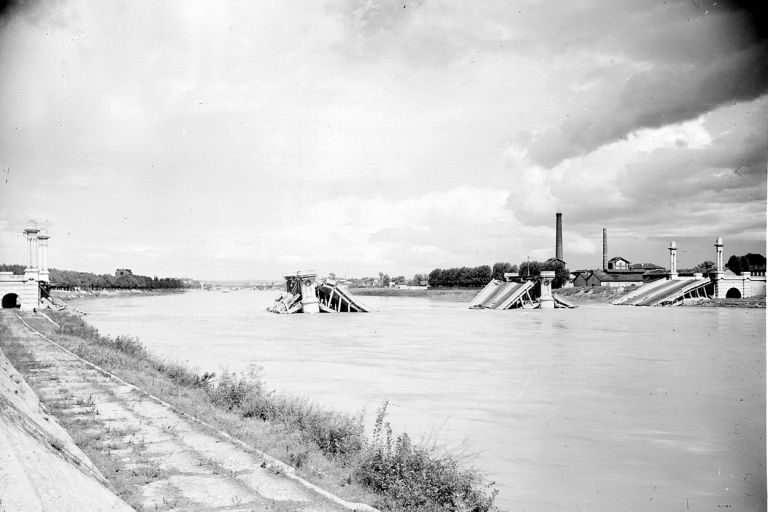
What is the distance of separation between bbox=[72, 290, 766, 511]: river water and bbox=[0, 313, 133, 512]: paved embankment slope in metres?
4.96

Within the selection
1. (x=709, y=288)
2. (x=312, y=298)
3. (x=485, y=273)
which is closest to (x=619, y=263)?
(x=485, y=273)

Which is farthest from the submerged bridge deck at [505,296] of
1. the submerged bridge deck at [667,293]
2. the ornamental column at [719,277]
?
the ornamental column at [719,277]

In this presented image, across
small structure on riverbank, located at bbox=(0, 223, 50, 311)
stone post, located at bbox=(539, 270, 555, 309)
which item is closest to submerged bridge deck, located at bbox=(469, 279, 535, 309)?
stone post, located at bbox=(539, 270, 555, 309)

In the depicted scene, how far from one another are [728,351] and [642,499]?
16.8 meters

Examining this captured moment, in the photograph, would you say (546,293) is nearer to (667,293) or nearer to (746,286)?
(667,293)

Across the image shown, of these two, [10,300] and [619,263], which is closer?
[10,300]

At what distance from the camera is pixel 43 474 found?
445cm

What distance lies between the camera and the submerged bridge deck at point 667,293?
53.9 m

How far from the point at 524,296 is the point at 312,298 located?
21.8 meters

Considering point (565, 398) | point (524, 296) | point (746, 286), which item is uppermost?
point (746, 286)

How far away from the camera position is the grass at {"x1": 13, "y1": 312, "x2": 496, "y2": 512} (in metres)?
6.41

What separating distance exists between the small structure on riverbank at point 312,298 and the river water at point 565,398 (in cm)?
1915

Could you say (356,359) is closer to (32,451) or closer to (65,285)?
(32,451)

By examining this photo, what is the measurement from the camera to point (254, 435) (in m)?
8.34
